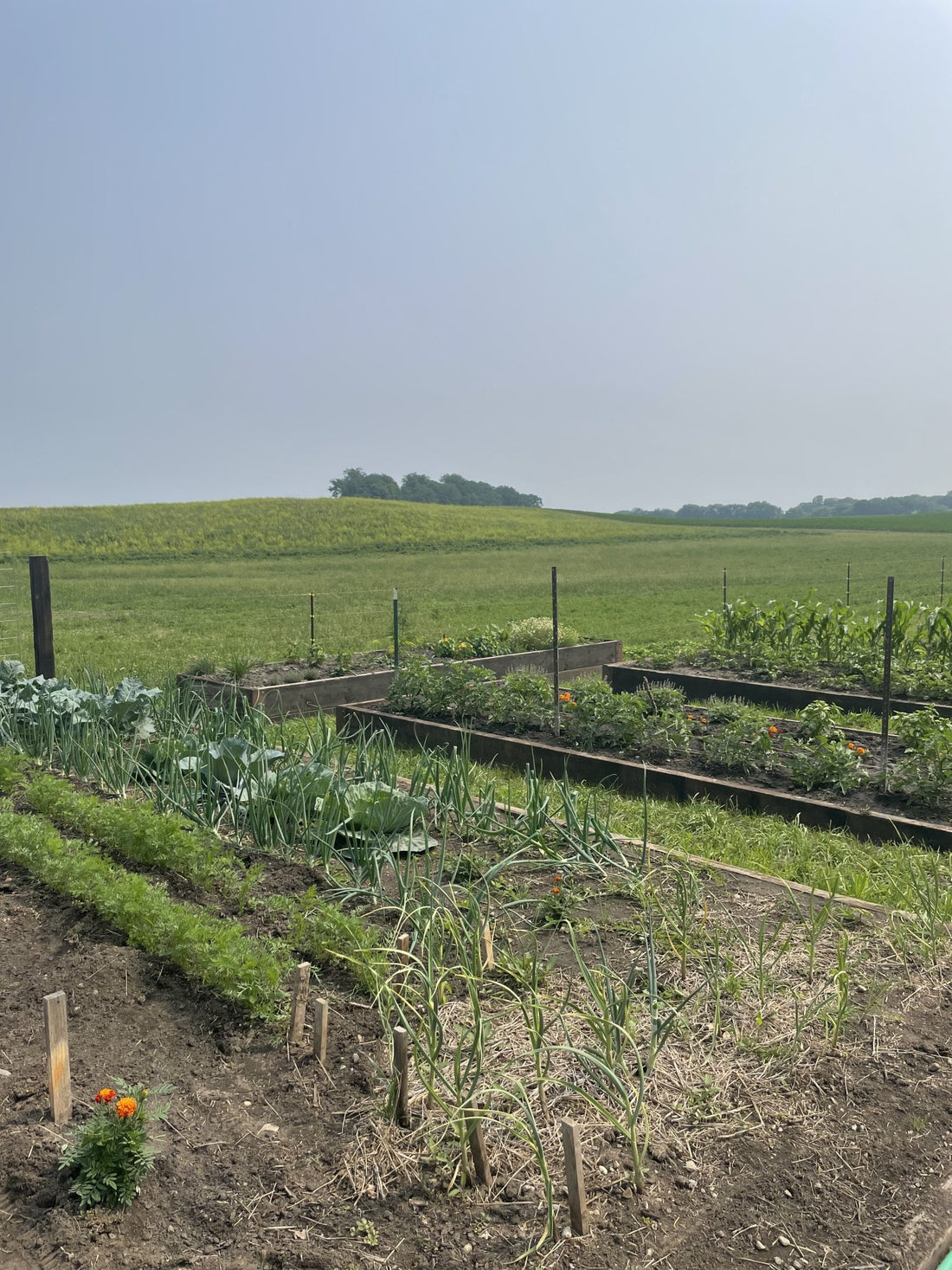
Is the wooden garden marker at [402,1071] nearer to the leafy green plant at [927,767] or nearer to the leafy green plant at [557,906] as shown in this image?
the leafy green plant at [557,906]

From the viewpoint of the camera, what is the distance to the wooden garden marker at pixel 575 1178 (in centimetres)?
219

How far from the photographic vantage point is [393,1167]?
2.45 metres

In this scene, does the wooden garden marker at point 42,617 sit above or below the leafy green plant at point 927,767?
above

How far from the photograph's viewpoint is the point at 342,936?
133 inches

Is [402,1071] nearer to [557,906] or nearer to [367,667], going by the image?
[557,906]

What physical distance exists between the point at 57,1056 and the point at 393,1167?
0.91 meters

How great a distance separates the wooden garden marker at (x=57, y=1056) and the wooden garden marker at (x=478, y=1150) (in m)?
1.06

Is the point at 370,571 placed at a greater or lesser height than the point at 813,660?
greater

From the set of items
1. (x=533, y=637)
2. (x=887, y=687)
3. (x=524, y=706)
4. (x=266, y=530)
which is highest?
(x=266, y=530)

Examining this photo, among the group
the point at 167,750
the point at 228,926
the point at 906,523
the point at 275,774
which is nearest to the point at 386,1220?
the point at 228,926

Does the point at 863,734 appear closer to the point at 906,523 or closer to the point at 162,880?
the point at 162,880

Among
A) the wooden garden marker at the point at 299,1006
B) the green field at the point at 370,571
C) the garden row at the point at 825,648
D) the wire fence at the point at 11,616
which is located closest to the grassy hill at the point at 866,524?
the green field at the point at 370,571

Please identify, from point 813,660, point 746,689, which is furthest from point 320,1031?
point 813,660

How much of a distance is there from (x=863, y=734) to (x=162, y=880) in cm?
486
